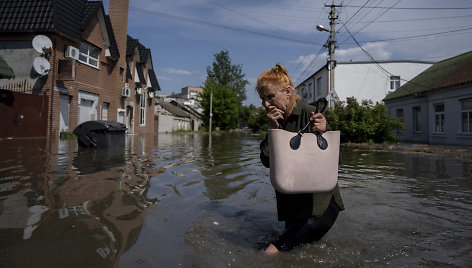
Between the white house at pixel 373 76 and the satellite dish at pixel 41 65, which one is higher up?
the white house at pixel 373 76

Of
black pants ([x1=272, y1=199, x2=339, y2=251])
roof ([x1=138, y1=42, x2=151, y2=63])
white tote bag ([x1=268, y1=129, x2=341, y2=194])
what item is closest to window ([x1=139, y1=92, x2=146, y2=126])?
roof ([x1=138, y1=42, x2=151, y2=63])

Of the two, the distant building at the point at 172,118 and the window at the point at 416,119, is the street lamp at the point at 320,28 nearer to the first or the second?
the window at the point at 416,119

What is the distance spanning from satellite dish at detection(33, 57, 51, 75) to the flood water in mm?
11357

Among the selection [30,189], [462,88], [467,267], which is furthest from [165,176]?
[462,88]

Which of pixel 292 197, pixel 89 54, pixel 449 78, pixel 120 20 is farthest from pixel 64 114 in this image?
pixel 449 78

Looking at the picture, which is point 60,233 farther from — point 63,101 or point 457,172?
point 63,101

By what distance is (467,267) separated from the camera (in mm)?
1998

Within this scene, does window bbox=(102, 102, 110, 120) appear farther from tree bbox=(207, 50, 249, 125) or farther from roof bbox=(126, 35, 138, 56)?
tree bbox=(207, 50, 249, 125)

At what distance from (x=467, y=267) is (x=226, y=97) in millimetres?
47071

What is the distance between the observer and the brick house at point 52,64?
1404 centimetres

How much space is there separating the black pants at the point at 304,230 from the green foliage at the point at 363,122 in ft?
47.6

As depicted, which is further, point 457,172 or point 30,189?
point 457,172

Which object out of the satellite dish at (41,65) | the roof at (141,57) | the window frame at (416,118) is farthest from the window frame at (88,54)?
the window frame at (416,118)

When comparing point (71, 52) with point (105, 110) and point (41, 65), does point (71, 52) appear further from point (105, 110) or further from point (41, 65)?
point (105, 110)
